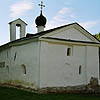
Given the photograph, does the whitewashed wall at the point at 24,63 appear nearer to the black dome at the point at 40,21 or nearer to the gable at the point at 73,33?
the gable at the point at 73,33

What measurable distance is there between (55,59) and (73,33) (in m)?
2.27

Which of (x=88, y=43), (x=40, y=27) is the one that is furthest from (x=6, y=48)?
(x=88, y=43)

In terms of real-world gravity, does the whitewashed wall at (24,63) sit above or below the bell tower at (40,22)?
below

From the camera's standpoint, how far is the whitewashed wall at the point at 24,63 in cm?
1245

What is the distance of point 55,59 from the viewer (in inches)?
507

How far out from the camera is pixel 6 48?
54.9ft

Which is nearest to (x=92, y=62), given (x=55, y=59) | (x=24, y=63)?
(x=55, y=59)

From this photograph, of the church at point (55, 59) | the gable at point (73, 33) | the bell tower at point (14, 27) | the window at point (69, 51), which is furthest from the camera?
the bell tower at point (14, 27)

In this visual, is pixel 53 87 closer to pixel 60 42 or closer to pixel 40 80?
pixel 40 80

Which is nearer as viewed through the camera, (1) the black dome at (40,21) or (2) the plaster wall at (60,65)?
(2) the plaster wall at (60,65)

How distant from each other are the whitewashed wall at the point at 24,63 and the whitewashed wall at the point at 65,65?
1.46 ft

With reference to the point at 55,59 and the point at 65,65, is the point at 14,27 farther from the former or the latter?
the point at 65,65

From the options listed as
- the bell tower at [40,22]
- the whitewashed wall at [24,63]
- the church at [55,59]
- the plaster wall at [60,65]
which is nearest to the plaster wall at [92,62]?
the church at [55,59]

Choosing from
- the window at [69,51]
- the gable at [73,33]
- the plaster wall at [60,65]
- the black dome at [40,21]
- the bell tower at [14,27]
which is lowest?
the plaster wall at [60,65]
